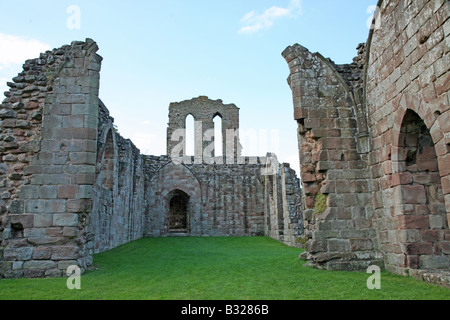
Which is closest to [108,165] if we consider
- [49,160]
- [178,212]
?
[49,160]

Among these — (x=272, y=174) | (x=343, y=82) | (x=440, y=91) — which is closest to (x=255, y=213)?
(x=272, y=174)

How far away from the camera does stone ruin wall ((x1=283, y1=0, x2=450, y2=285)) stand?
5152mm

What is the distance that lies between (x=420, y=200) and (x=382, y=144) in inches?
49.8

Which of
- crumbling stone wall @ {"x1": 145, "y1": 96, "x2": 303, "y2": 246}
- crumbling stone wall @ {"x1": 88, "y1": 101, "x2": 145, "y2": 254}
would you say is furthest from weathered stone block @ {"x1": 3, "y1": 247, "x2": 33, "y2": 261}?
crumbling stone wall @ {"x1": 145, "y1": 96, "x2": 303, "y2": 246}

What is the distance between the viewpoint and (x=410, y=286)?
16.6 feet

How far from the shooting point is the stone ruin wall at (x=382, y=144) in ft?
16.9

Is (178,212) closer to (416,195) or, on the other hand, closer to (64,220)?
(64,220)

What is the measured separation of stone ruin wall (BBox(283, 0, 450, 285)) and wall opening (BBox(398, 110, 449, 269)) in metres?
0.02

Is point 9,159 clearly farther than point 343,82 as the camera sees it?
No

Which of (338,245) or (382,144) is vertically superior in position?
(382,144)

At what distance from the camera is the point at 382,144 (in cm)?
676
